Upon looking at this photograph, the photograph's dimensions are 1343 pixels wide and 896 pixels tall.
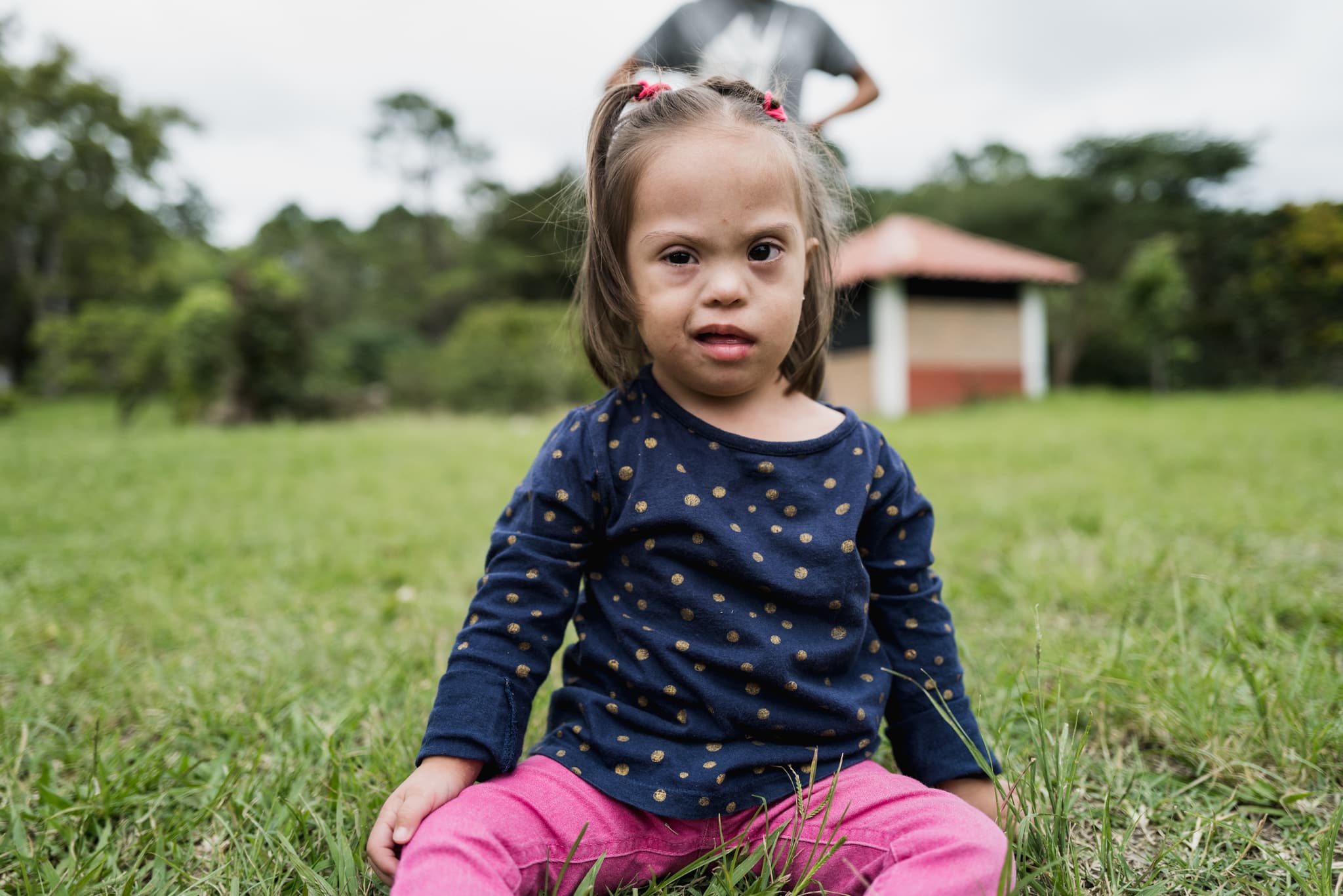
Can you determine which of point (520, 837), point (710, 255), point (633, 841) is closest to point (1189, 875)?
point (633, 841)

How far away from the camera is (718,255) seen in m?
1.07

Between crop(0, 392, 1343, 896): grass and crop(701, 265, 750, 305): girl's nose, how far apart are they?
1.79 feet

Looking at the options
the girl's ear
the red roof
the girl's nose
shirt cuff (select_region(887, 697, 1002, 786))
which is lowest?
shirt cuff (select_region(887, 697, 1002, 786))

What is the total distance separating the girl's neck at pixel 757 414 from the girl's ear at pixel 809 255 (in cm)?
17

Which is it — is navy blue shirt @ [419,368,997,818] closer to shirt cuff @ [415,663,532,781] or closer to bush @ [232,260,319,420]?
shirt cuff @ [415,663,532,781]

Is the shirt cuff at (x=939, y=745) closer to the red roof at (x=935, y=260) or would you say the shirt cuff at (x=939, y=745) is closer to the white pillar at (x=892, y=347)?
the red roof at (x=935, y=260)

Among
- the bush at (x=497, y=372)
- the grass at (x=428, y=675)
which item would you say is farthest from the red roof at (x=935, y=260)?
the grass at (x=428, y=675)

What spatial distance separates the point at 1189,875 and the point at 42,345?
75.5 feet

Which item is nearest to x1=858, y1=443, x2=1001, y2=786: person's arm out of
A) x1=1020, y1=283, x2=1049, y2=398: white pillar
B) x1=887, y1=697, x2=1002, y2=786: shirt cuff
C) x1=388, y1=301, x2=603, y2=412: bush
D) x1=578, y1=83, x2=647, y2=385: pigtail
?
x1=887, y1=697, x2=1002, y2=786: shirt cuff

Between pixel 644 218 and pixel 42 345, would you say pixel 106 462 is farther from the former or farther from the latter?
pixel 42 345

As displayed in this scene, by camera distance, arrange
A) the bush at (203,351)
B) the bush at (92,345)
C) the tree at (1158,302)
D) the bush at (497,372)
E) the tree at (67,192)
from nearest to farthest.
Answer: the bush at (203,351) → the bush at (497,372) → the tree at (1158,302) → the bush at (92,345) → the tree at (67,192)

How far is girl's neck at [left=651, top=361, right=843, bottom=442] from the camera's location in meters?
1.15

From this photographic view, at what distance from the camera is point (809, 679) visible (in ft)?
3.52

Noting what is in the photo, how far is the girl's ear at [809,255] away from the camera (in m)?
1.20
